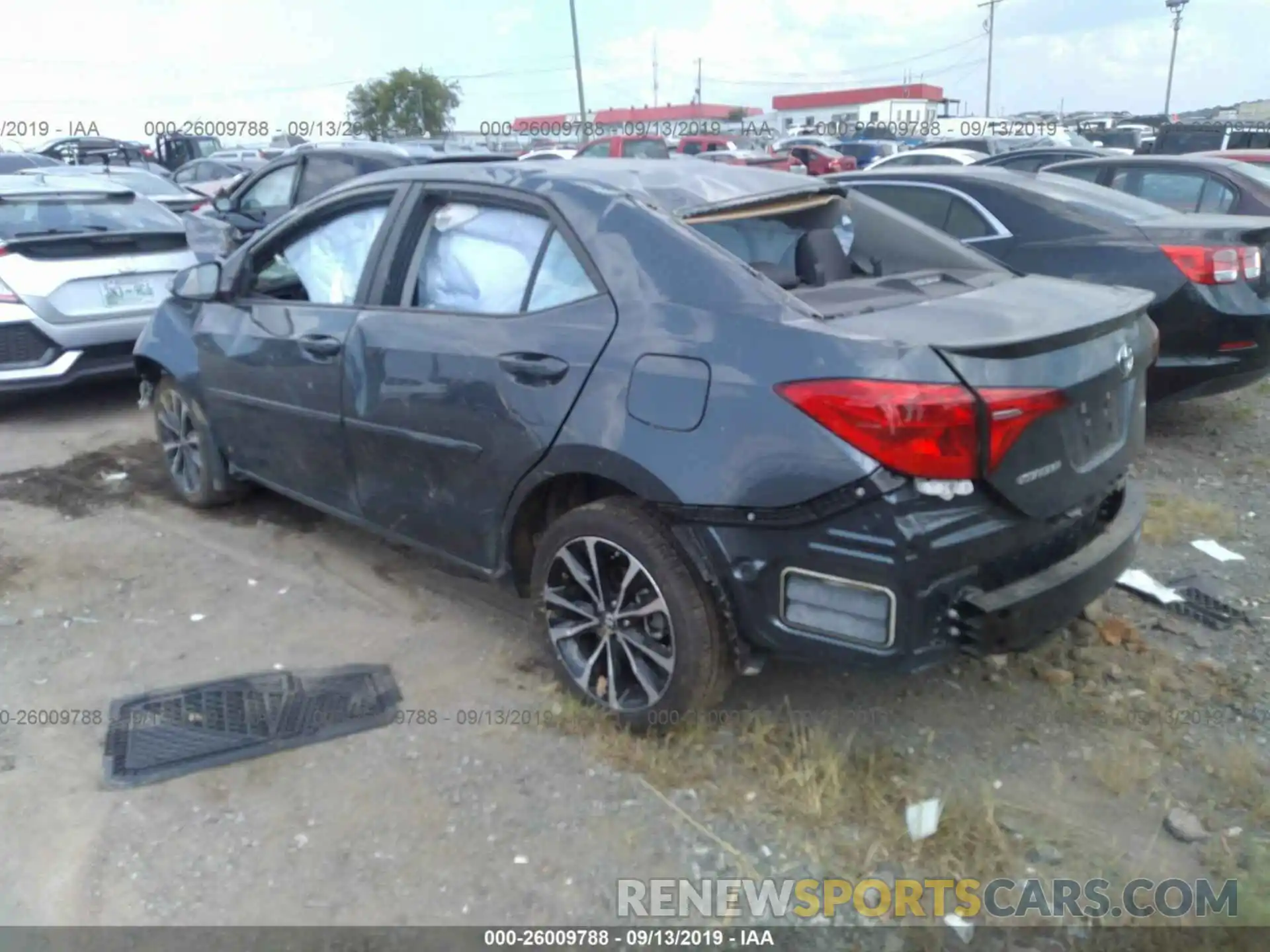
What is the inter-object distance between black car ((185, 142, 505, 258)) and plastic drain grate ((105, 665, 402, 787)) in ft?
22.0

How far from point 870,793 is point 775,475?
3.28ft

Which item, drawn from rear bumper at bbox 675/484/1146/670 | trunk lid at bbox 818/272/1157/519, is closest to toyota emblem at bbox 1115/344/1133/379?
trunk lid at bbox 818/272/1157/519

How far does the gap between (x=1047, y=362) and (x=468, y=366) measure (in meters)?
1.78

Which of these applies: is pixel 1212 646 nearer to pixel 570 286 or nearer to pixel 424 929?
pixel 570 286

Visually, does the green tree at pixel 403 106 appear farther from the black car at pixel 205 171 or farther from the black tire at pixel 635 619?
the black tire at pixel 635 619

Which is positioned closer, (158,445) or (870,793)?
(870,793)

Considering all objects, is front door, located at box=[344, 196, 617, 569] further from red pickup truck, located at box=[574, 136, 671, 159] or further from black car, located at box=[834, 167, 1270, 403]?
red pickup truck, located at box=[574, 136, 671, 159]

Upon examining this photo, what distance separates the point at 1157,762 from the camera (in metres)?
3.28

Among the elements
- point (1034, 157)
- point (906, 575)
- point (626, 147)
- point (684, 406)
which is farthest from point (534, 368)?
point (626, 147)

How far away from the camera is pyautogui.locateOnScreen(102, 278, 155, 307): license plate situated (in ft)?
22.8

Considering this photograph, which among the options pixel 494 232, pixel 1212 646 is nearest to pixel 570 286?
pixel 494 232

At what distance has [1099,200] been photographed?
249 inches

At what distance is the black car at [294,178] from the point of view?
999cm

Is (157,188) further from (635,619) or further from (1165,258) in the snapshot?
(635,619)
